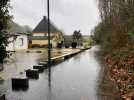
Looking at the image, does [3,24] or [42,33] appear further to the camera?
[42,33]

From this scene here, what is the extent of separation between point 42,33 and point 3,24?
189ft

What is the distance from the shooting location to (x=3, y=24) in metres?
7.91

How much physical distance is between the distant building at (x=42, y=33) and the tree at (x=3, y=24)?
4686 cm

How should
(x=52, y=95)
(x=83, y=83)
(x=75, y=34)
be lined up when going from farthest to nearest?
(x=75, y=34), (x=83, y=83), (x=52, y=95)

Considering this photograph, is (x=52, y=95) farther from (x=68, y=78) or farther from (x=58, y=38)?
(x=58, y=38)

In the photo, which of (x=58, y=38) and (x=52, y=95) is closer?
(x=52, y=95)

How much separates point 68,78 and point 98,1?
21545 mm

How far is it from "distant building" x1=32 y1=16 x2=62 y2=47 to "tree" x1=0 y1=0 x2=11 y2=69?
46.9 metres

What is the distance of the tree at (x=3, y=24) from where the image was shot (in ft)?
25.6

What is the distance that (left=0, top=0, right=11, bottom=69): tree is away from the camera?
7805 millimetres

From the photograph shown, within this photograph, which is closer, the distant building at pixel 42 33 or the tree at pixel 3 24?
the tree at pixel 3 24

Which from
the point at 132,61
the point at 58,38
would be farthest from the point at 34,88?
the point at 58,38

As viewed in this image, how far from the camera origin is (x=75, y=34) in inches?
2494

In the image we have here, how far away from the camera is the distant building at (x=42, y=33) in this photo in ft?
186
